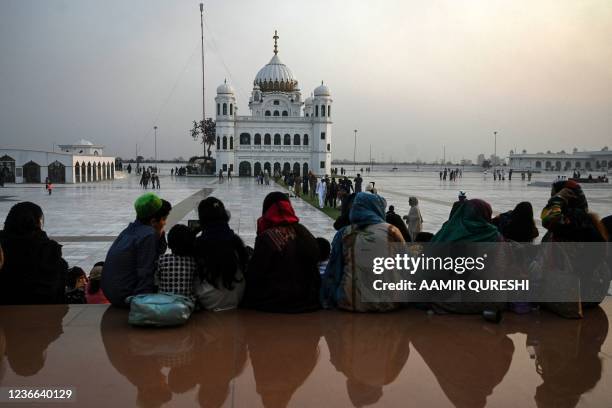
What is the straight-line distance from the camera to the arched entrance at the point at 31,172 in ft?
124

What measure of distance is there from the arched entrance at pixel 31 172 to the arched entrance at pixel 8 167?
32.3 inches

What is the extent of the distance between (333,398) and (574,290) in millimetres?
2792

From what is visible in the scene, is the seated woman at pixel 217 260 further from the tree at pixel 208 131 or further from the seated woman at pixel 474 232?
the tree at pixel 208 131

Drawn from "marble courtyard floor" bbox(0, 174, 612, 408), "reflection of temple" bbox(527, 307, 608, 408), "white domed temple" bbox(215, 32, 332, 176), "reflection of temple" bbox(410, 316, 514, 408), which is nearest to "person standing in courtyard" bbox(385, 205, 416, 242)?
"marble courtyard floor" bbox(0, 174, 612, 408)

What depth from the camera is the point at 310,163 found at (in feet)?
207

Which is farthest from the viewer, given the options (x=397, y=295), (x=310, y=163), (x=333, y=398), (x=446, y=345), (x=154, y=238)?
(x=310, y=163)

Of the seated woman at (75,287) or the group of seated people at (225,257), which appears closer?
the group of seated people at (225,257)

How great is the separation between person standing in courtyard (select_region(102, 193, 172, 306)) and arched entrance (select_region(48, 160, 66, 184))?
37147 millimetres

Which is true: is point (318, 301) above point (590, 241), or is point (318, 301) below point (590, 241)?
below

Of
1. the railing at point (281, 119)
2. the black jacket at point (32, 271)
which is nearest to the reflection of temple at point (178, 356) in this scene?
the black jacket at point (32, 271)

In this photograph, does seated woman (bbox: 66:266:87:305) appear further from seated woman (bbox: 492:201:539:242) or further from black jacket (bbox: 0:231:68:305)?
seated woman (bbox: 492:201:539:242)

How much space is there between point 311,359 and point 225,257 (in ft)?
→ 4.08

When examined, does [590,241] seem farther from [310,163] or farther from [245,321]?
[310,163]

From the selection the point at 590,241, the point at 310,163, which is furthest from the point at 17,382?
the point at 310,163
